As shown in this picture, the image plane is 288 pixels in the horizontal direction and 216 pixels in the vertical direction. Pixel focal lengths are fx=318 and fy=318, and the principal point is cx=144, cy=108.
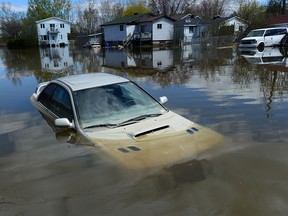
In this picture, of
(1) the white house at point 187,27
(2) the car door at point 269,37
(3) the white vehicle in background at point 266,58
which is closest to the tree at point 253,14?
(1) the white house at point 187,27

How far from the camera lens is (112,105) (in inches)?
233

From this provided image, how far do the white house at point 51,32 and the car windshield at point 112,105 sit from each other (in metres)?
69.6

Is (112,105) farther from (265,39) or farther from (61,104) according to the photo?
(265,39)

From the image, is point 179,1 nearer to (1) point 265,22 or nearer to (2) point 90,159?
(1) point 265,22

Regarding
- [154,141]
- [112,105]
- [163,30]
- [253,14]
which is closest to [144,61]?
[112,105]

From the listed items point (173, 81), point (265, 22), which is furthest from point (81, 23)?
point (173, 81)

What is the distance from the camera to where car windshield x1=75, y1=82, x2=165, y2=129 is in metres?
5.63

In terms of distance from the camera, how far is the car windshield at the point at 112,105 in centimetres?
563

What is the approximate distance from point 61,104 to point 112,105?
1.28 metres

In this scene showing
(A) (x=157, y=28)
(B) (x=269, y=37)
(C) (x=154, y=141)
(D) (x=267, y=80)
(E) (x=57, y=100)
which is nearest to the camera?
(C) (x=154, y=141)

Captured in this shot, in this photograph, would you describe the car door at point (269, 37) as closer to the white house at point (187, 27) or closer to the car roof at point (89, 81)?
the white house at point (187, 27)

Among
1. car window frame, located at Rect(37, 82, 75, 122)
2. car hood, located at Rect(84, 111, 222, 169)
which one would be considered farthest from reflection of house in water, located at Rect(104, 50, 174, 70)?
car hood, located at Rect(84, 111, 222, 169)

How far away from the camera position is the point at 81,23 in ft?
334

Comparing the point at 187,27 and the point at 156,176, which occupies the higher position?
the point at 187,27
